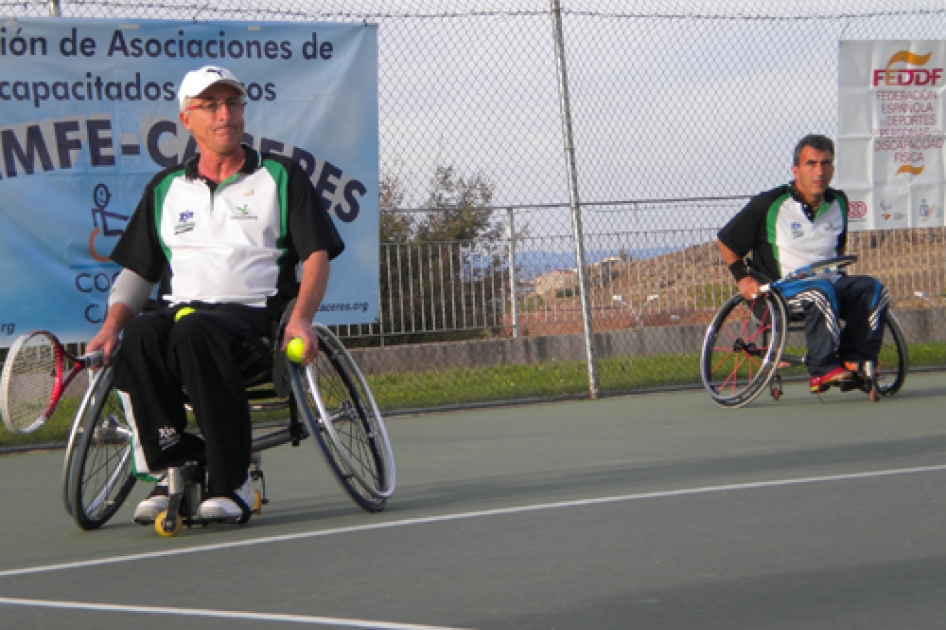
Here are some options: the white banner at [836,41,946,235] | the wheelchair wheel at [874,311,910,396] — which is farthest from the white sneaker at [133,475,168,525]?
the white banner at [836,41,946,235]

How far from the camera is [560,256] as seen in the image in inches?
428

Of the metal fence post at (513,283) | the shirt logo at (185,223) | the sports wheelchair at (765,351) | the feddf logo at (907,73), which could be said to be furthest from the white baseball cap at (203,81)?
the feddf logo at (907,73)

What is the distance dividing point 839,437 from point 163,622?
4042mm

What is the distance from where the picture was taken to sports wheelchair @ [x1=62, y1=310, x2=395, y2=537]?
4312mm

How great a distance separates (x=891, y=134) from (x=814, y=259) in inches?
113

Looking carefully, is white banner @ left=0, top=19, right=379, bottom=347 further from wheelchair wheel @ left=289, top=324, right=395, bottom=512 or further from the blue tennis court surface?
wheelchair wheel @ left=289, top=324, right=395, bottom=512

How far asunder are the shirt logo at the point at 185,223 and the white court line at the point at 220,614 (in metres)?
A: 1.57

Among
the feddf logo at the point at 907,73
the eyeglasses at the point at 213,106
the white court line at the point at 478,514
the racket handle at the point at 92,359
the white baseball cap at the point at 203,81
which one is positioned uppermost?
the feddf logo at the point at 907,73

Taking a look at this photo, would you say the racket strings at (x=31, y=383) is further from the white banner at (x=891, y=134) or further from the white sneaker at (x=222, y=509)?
the white banner at (x=891, y=134)

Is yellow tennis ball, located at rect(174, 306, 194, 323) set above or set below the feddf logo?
below

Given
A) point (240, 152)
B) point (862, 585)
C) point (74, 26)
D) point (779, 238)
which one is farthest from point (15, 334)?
point (862, 585)

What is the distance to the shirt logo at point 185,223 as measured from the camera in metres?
4.65

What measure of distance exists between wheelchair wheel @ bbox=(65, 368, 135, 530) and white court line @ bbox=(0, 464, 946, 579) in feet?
1.36

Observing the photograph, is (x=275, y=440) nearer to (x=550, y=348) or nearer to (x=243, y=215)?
(x=243, y=215)
